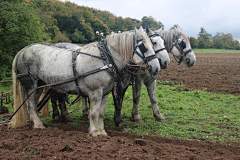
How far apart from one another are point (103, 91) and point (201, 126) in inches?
129

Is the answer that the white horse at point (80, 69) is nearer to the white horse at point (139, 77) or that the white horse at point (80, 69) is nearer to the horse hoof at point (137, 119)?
the white horse at point (139, 77)

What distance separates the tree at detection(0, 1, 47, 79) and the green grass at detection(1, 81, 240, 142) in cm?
702

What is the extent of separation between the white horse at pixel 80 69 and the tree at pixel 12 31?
7713 mm

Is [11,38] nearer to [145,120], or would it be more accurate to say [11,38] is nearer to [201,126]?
[145,120]

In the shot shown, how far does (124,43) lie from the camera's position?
400cm

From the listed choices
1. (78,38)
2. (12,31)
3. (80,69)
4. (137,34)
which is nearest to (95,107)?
(80,69)

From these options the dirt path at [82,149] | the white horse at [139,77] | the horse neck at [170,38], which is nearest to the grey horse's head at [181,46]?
the horse neck at [170,38]

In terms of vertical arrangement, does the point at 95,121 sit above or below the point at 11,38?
below

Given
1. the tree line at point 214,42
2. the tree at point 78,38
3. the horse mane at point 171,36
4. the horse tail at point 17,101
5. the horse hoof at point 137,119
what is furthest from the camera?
the tree line at point 214,42

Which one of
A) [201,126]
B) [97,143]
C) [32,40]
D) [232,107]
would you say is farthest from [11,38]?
[232,107]

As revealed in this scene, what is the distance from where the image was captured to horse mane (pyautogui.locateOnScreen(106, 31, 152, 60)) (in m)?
3.99

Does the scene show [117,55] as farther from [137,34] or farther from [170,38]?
[170,38]

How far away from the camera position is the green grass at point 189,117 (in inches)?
193

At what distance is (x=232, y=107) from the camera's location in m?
7.18
